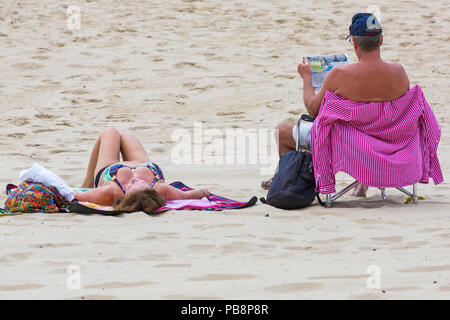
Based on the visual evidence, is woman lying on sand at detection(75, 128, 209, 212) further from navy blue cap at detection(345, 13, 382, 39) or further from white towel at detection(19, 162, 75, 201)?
navy blue cap at detection(345, 13, 382, 39)

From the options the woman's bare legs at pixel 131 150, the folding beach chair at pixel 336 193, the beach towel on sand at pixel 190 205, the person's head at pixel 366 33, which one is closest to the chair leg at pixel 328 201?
the folding beach chair at pixel 336 193

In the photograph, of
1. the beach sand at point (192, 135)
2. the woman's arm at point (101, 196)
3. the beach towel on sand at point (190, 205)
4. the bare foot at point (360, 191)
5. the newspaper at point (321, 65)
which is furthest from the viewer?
the bare foot at point (360, 191)

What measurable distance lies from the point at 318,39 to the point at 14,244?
7.99 meters

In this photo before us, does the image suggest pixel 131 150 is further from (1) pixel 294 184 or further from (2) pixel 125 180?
(1) pixel 294 184

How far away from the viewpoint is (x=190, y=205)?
16.3 ft

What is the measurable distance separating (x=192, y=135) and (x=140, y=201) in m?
3.33

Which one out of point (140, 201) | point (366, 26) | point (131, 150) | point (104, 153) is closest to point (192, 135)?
point (131, 150)

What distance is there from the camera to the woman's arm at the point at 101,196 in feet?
16.6

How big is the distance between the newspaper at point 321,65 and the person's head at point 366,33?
0.44 m

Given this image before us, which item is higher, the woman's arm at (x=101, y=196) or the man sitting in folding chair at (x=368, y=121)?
the man sitting in folding chair at (x=368, y=121)

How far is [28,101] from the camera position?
9.21 m

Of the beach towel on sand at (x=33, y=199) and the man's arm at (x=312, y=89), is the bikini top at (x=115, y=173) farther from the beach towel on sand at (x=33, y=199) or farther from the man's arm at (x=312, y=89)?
the man's arm at (x=312, y=89)
